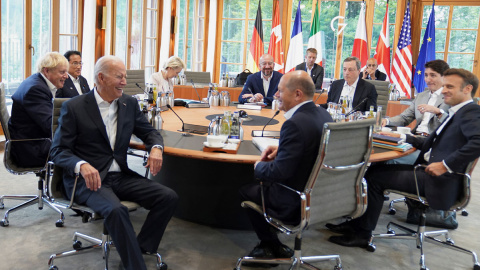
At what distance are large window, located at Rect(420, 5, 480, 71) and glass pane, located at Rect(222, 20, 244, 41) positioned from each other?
149 inches

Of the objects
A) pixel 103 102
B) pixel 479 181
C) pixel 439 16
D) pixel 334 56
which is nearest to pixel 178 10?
pixel 334 56

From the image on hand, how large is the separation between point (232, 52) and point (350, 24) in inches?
102

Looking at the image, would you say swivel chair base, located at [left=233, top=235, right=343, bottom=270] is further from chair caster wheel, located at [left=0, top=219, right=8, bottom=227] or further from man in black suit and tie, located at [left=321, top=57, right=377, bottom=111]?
man in black suit and tie, located at [left=321, top=57, right=377, bottom=111]

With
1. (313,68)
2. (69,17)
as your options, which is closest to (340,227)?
(313,68)

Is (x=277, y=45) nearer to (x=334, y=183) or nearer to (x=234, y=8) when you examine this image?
(x=234, y=8)

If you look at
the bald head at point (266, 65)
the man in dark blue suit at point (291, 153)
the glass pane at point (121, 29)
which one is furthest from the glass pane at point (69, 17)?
the man in dark blue suit at point (291, 153)

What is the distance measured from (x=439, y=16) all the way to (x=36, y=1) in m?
7.69

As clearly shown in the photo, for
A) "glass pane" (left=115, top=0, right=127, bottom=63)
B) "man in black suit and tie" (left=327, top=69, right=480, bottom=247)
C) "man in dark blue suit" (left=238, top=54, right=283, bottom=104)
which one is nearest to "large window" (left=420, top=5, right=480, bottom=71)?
"man in dark blue suit" (left=238, top=54, right=283, bottom=104)

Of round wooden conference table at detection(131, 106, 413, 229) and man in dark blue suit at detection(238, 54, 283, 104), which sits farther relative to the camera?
man in dark blue suit at detection(238, 54, 283, 104)

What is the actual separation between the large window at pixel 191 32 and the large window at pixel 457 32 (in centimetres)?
460

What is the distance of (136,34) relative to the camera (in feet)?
28.3

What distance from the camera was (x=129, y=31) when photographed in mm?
8305

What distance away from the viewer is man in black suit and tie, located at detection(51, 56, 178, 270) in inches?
110

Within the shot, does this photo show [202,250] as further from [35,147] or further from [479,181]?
[479,181]
